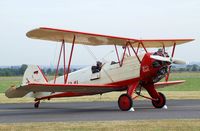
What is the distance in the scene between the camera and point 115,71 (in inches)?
802

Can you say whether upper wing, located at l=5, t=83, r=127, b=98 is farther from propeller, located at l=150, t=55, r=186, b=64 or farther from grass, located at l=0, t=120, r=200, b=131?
grass, located at l=0, t=120, r=200, b=131

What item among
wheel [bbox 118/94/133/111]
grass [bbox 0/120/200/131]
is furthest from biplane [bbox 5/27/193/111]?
grass [bbox 0/120/200/131]

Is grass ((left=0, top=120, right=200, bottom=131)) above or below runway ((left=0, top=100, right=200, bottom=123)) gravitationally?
above

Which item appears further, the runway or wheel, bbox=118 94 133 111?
wheel, bbox=118 94 133 111

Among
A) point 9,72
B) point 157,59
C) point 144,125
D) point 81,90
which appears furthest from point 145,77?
point 9,72

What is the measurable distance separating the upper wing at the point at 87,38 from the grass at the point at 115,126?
17.5ft

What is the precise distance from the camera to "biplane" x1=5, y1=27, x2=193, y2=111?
1886 cm

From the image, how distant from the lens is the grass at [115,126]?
40.4ft

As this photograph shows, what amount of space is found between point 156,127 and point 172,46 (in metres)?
10.3

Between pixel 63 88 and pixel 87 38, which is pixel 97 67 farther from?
pixel 63 88

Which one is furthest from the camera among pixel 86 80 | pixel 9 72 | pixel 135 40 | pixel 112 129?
pixel 9 72

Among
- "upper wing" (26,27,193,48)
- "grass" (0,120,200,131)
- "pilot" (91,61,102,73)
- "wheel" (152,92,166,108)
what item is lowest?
"wheel" (152,92,166,108)

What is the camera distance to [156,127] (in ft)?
40.7

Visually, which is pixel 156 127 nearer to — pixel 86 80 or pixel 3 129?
pixel 3 129
